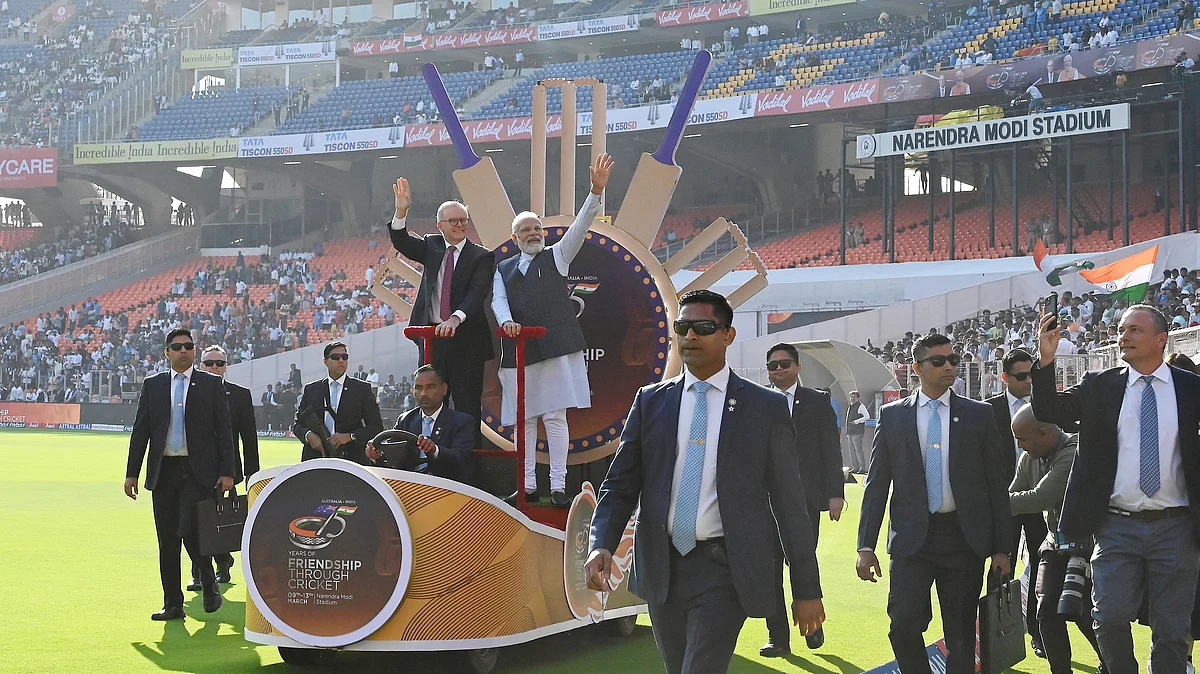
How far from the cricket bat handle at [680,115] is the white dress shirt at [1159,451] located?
3773mm

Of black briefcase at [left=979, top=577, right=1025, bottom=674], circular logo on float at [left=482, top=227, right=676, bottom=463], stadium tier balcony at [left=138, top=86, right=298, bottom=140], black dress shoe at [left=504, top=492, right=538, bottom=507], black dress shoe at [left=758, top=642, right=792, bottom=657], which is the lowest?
black dress shoe at [left=758, top=642, right=792, bottom=657]

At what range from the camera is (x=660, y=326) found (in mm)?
8297

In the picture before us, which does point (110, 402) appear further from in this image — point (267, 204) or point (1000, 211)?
point (1000, 211)

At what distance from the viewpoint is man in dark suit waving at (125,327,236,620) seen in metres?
8.73

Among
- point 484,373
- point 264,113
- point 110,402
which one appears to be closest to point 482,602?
point 484,373

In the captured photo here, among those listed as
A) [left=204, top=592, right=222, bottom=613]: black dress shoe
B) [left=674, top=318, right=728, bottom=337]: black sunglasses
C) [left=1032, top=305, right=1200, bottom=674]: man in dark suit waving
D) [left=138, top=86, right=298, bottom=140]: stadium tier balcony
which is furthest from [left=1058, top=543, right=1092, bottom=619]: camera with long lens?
[left=138, top=86, right=298, bottom=140]: stadium tier balcony

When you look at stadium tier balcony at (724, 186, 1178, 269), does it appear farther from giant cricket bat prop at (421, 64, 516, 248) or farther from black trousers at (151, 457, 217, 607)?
black trousers at (151, 457, 217, 607)

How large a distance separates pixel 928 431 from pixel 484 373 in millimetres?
2899

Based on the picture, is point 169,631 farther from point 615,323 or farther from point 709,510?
point 709,510

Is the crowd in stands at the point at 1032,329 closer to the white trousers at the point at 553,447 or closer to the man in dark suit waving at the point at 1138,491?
the white trousers at the point at 553,447

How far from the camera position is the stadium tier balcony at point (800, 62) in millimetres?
39781

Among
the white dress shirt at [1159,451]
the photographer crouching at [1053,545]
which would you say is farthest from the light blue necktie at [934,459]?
the white dress shirt at [1159,451]

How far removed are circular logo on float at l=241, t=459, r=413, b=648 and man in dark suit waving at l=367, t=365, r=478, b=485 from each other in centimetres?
44

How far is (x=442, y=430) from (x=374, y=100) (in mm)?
42754
